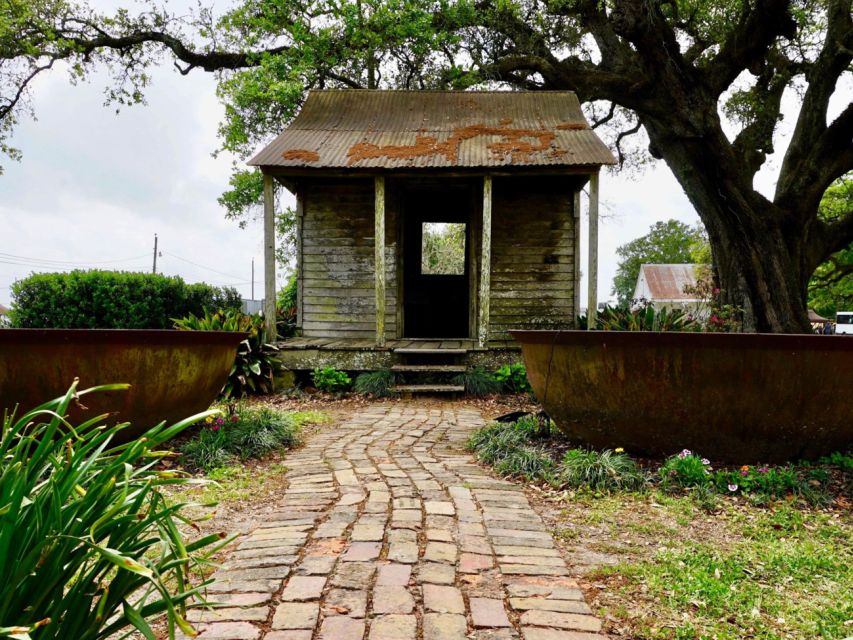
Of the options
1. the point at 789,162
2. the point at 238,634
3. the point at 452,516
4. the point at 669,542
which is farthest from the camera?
the point at 789,162

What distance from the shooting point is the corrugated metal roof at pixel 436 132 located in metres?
8.34

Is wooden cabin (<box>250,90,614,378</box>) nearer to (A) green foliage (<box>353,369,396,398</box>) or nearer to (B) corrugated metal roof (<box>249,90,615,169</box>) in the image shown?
(B) corrugated metal roof (<box>249,90,615,169</box>)

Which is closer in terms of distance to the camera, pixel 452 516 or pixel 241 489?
pixel 452 516

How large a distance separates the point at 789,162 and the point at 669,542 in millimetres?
10661

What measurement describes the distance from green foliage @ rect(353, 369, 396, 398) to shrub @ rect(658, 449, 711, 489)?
180 inches

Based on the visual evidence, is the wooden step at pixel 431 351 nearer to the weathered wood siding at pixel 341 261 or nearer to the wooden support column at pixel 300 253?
the weathered wood siding at pixel 341 261

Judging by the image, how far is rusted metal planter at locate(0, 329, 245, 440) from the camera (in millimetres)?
3680

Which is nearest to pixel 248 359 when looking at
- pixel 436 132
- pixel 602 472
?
pixel 436 132

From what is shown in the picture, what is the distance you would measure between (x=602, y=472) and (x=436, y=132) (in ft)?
23.4

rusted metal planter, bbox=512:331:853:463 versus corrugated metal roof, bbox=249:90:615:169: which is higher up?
corrugated metal roof, bbox=249:90:615:169

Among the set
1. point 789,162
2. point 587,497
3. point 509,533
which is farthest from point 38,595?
point 789,162

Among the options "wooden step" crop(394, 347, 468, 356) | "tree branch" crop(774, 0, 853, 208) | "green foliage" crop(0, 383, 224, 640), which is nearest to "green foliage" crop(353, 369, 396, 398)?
"wooden step" crop(394, 347, 468, 356)

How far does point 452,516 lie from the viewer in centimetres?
307

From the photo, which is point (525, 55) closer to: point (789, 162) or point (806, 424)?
point (789, 162)
